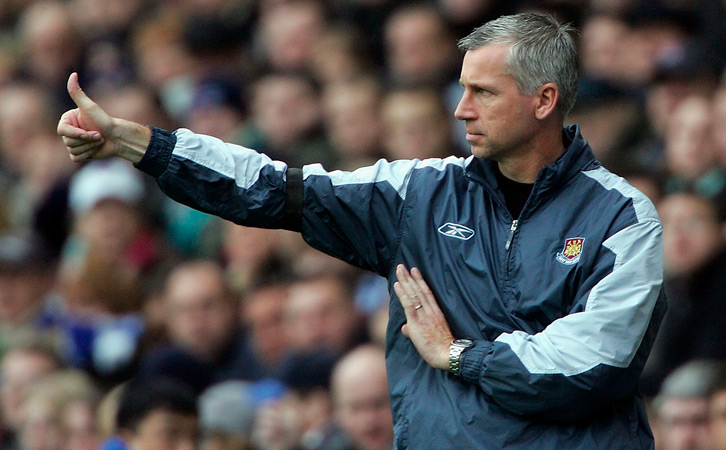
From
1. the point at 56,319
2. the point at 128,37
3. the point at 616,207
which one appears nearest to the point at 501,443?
the point at 616,207

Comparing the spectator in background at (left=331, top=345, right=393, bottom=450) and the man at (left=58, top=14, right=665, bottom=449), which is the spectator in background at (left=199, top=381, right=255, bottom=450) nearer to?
the spectator in background at (left=331, top=345, right=393, bottom=450)

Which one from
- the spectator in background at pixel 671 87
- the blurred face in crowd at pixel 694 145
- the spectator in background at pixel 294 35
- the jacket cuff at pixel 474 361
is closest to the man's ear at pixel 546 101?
the jacket cuff at pixel 474 361

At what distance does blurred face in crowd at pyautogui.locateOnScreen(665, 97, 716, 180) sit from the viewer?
659cm

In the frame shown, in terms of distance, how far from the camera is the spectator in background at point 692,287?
6059mm

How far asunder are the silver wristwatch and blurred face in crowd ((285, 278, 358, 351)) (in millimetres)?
3060

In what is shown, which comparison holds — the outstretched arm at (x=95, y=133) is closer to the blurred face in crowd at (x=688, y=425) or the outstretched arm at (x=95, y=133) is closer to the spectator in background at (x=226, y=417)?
the spectator in background at (x=226, y=417)

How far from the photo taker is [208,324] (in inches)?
298

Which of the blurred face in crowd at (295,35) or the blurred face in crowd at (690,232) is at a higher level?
the blurred face in crowd at (295,35)

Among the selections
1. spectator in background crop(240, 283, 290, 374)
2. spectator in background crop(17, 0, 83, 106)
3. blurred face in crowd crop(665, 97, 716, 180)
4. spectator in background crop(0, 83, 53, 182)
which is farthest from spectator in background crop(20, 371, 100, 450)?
spectator in background crop(17, 0, 83, 106)

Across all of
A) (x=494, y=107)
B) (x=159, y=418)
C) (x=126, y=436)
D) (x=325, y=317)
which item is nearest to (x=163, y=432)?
(x=159, y=418)

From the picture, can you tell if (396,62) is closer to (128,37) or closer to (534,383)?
(128,37)

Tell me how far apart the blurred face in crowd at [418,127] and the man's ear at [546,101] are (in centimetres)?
375

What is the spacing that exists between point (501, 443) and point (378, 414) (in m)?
2.16

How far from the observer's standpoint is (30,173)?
10.7m
